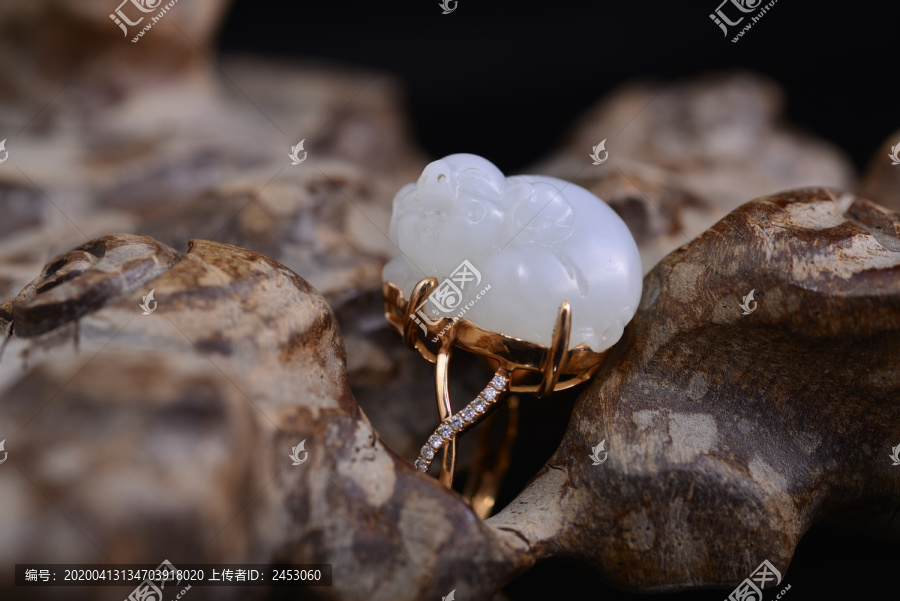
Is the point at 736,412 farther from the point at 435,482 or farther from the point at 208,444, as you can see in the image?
the point at 208,444

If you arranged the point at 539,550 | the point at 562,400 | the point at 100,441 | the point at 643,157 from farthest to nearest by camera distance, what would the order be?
the point at 643,157, the point at 562,400, the point at 539,550, the point at 100,441

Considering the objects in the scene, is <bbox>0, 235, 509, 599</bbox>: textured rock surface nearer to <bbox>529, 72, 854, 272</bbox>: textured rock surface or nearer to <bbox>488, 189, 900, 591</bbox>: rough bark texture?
<bbox>488, 189, 900, 591</bbox>: rough bark texture

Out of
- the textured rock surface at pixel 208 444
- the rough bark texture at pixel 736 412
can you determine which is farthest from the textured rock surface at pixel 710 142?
the textured rock surface at pixel 208 444

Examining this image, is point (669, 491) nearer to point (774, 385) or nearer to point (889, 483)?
point (774, 385)

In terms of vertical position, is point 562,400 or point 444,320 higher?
point 444,320

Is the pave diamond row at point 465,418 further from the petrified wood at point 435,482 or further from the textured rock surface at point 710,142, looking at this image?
the textured rock surface at point 710,142

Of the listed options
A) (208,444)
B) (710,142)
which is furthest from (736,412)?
(710,142)

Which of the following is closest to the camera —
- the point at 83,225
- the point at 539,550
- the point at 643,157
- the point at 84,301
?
the point at 84,301

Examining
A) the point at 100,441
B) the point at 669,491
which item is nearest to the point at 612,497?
the point at 669,491
